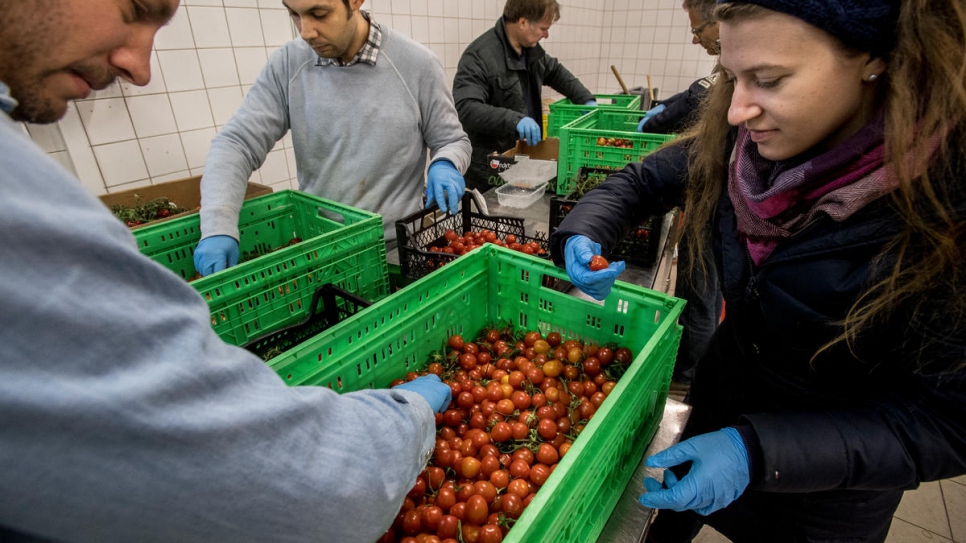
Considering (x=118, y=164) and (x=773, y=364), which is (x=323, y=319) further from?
(x=118, y=164)

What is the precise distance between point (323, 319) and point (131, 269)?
41.8 inches

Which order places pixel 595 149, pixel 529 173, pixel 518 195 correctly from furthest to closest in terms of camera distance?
pixel 529 173 < pixel 518 195 < pixel 595 149

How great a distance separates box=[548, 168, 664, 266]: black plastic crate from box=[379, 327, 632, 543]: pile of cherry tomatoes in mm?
607

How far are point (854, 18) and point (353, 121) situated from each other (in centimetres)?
164

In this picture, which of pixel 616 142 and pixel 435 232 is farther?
pixel 616 142

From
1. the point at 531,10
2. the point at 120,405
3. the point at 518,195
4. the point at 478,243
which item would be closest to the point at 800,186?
the point at 120,405

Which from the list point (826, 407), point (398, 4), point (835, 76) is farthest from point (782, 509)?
point (398, 4)

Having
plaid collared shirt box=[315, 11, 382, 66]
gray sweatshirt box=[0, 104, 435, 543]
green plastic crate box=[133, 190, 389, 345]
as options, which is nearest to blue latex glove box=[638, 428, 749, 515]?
gray sweatshirt box=[0, 104, 435, 543]

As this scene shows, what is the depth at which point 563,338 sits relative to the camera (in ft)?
4.62

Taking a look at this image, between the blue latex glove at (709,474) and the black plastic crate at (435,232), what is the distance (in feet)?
2.52

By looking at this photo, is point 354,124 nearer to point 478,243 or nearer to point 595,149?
point 478,243

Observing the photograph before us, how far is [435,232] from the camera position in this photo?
6.23ft

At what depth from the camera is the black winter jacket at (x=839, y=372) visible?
2.43 feet

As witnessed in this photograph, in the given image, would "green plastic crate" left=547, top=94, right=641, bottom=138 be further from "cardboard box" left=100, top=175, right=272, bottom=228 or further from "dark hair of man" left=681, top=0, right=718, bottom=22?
"cardboard box" left=100, top=175, right=272, bottom=228
